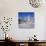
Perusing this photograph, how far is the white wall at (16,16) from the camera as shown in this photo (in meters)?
5.16

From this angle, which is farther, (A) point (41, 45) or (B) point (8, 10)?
(B) point (8, 10)

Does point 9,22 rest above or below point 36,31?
above

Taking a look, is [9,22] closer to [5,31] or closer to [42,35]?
[5,31]

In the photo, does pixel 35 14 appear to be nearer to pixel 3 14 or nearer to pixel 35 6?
pixel 35 6

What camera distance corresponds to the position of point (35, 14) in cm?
521

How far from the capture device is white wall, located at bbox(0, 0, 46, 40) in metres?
5.16

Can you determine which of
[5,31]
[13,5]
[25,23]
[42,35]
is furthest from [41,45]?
[13,5]

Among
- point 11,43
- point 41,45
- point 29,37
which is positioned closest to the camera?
point 11,43

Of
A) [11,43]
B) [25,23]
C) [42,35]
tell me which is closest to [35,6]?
[25,23]

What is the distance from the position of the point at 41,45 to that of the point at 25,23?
112 cm

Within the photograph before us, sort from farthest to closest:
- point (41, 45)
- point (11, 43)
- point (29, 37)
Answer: point (29, 37) → point (41, 45) → point (11, 43)

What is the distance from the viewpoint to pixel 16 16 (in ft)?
17.0

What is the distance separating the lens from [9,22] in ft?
17.0

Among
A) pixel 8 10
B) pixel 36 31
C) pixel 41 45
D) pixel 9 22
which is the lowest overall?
pixel 41 45
